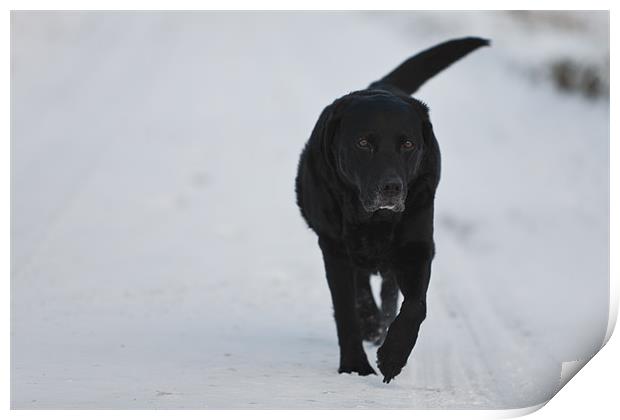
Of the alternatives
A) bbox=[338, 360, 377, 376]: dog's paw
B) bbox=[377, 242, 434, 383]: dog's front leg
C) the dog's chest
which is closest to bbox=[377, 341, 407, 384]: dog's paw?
bbox=[377, 242, 434, 383]: dog's front leg

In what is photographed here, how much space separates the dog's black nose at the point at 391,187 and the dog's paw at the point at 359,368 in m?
0.83

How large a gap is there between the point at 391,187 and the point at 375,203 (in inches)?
4.5

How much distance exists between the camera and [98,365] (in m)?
4.63

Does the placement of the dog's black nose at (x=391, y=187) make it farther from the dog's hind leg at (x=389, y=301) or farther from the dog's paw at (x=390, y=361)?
the dog's hind leg at (x=389, y=301)

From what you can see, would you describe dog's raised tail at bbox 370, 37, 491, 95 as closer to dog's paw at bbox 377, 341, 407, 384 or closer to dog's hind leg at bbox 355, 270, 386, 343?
dog's hind leg at bbox 355, 270, 386, 343

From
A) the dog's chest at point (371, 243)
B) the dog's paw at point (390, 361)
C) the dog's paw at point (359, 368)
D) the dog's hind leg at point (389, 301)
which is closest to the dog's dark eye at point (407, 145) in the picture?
the dog's chest at point (371, 243)

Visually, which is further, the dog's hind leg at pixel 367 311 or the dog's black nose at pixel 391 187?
the dog's hind leg at pixel 367 311

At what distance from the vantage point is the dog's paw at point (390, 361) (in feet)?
13.8

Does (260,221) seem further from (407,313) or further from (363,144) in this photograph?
(407,313)

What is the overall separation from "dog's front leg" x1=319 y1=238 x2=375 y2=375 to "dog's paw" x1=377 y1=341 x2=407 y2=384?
370 millimetres

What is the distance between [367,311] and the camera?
17.3ft

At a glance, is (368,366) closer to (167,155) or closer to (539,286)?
(539,286)
